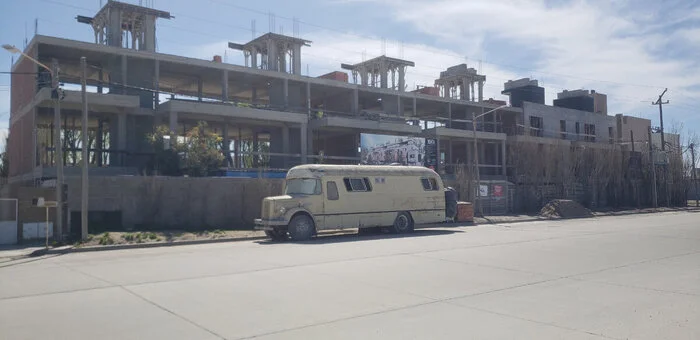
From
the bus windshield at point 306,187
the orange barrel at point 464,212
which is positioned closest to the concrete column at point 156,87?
the bus windshield at point 306,187

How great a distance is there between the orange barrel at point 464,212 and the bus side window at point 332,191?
12088mm

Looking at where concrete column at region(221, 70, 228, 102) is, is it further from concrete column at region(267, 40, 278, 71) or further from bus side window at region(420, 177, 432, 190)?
bus side window at region(420, 177, 432, 190)

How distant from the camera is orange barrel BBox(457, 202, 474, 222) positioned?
103 ft

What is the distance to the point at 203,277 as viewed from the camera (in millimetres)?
11359

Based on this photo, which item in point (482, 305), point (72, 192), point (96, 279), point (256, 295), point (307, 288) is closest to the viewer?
point (482, 305)

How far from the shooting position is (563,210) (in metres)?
39.1

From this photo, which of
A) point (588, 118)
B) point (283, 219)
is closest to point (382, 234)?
point (283, 219)

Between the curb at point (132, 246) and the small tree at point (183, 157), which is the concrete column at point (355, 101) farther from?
the curb at point (132, 246)

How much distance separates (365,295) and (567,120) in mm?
52756

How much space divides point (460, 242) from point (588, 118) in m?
46.8

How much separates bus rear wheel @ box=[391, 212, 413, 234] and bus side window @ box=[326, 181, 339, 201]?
3.37 metres

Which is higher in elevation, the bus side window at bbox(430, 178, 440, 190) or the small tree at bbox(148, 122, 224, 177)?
the small tree at bbox(148, 122, 224, 177)

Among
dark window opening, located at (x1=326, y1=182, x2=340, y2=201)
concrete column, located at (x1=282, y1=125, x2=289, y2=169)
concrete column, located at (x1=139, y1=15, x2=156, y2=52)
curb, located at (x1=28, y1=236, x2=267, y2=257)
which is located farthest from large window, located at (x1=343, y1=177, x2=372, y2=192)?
concrete column, located at (x1=139, y1=15, x2=156, y2=52)

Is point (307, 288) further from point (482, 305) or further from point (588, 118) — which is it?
point (588, 118)
